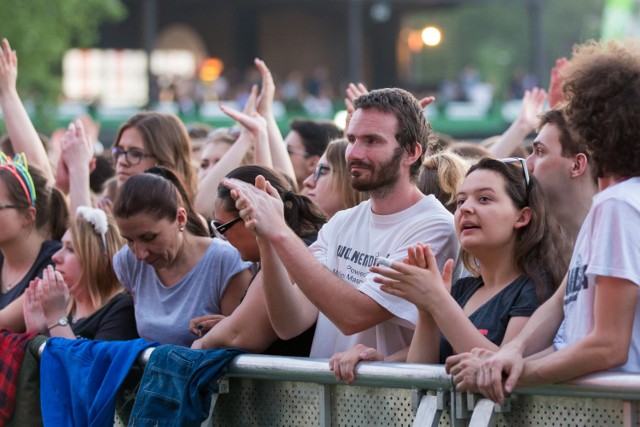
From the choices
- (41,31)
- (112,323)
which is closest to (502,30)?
(41,31)

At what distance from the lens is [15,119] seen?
23.6 feet

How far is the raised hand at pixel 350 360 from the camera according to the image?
3988 millimetres

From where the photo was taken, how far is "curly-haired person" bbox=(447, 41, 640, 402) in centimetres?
337

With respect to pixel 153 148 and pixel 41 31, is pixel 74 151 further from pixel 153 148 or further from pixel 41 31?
pixel 41 31

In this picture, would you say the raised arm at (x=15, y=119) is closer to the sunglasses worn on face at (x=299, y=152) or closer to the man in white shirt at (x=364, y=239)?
the sunglasses worn on face at (x=299, y=152)

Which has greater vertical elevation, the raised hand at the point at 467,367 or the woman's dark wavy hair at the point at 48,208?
the woman's dark wavy hair at the point at 48,208

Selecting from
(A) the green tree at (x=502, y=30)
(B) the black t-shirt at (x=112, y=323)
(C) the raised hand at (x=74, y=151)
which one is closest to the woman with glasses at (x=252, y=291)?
(B) the black t-shirt at (x=112, y=323)

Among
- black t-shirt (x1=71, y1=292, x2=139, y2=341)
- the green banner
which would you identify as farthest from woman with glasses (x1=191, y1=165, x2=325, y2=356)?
the green banner

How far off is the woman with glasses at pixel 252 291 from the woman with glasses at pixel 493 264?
0.62 m

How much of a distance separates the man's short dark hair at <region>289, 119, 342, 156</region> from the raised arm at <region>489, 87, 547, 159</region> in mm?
1049

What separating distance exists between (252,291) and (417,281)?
110 cm

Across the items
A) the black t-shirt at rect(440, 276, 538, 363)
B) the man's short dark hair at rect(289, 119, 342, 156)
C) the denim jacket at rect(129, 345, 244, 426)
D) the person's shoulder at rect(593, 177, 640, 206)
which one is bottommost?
the denim jacket at rect(129, 345, 244, 426)

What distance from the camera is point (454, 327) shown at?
3764mm

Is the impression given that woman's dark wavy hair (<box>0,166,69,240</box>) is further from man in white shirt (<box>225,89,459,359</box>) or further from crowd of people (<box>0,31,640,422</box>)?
man in white shirt (<box>225,89,459,359</box>)
